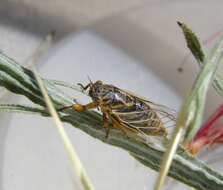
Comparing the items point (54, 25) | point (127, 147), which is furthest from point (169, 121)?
point (54, 25)

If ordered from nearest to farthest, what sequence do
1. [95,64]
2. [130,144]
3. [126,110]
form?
[130,144]
[126,110]
[95,64]

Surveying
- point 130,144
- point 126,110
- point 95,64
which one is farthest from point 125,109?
point 95,64

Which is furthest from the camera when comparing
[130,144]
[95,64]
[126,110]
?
[95,64]

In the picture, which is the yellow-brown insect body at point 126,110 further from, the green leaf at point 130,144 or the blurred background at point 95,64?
the blurred background at point 95,64

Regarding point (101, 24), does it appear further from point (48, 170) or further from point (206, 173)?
point (206, 173)

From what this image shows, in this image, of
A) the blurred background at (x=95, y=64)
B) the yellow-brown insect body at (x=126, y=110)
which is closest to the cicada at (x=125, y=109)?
the yellow-brown insect body at (x=126, y=110)

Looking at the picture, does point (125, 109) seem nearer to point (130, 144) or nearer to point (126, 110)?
point (126, 110)

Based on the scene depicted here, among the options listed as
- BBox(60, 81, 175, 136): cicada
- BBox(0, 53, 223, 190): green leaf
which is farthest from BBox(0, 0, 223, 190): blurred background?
BBox(0, 53, 223, 190): green leaf

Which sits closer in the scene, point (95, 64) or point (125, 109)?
point (125, 109)
